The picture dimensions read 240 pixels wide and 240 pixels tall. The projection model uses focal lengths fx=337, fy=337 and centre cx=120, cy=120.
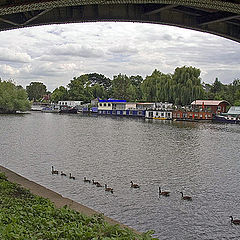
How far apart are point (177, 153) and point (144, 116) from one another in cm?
7073

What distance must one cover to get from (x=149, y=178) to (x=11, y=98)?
278 ft

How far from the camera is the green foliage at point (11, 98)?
3829 inches

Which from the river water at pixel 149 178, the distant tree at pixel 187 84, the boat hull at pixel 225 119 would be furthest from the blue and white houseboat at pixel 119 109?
the river water at pixel 149 178

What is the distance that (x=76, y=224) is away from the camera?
28.8 ft

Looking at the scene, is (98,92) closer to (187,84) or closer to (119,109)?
(119,109)

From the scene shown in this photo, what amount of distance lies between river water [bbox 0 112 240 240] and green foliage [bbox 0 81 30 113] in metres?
63.2

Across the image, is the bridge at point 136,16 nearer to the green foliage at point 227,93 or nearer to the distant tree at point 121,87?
the green foliage at point 227,93

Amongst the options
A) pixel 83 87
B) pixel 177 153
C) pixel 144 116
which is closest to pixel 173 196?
pixel 177 153

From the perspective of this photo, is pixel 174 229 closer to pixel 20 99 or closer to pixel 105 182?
pixel 105 182

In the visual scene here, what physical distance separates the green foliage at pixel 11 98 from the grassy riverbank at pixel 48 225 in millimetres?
91033

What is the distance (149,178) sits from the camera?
69.1 feet

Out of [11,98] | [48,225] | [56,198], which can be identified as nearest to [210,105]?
[11,98]

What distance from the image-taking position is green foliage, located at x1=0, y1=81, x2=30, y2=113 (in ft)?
319

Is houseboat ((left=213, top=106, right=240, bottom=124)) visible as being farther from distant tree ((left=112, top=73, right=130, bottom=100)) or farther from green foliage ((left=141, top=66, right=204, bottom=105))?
distant tree ((left=112, top=73, right=130, bottom=100))
